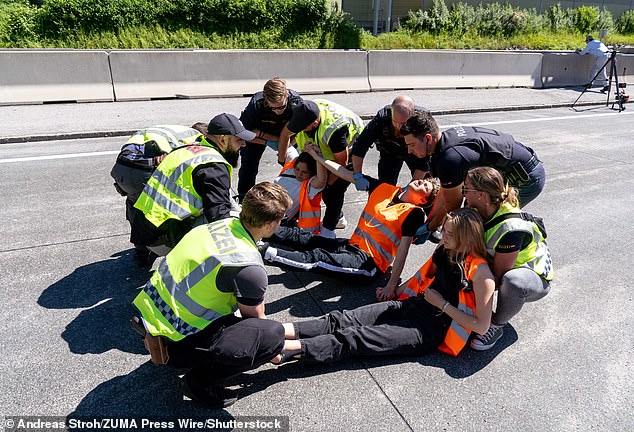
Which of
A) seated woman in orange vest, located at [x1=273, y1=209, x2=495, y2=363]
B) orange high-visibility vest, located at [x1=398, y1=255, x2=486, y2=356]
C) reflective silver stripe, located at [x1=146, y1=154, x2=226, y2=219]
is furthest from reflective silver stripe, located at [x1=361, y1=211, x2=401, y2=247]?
reflective silver stripe, located at [x1=146, y1=154, x2=226, y2=219]

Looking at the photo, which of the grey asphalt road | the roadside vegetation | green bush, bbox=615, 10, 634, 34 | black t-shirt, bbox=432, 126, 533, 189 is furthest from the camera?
green bush, bbox=615, 10, 634, 34

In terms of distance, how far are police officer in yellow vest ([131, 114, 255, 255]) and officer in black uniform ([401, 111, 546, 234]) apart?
62.0 inches

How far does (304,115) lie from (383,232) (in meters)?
1.39

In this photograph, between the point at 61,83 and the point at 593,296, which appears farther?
the point at 61,83

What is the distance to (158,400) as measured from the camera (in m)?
2.96

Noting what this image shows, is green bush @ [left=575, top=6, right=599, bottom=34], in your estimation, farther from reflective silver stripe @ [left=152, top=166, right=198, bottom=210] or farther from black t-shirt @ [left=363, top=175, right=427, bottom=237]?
reflective silver stripe @ [left=152, top=166, right=198, bottom=210]

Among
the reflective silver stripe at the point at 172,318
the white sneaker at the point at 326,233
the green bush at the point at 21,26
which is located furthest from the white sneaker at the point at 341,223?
the green bush at the point at 21,26

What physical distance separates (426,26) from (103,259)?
1817 centimetres

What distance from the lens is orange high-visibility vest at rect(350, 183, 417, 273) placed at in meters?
4.34

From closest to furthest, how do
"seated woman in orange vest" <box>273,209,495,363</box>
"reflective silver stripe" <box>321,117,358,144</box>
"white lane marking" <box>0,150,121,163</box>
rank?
"seated woman in orange vest" <box>273,209,495,363</box>, "reflective silver stripe" <box>321,117,358,144</box>, "white lane marking" <box>0,150,121,163</box>

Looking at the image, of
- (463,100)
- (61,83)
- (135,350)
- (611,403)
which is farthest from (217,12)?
(611,403)

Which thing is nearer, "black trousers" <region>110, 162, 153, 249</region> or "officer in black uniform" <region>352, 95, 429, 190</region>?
"black trousers" <region>110, 162, 153, 249</region>

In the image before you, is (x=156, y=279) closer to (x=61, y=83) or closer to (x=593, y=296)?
(x=593, y=296)

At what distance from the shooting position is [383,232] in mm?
4363
